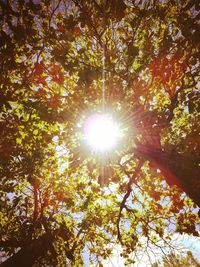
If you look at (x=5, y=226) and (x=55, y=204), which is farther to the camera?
(x=55, y=204)

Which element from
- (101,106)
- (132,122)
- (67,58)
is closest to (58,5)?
(67,58)

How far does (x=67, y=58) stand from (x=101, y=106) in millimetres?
2810

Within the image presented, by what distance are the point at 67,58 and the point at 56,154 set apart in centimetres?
598

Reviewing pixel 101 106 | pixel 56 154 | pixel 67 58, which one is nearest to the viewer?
pixel 67 58

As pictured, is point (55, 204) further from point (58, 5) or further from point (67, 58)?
point (58, 5)

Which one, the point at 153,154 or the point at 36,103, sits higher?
the point at 36,103

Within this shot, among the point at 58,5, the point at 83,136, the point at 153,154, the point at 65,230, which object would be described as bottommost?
the point at 153,154

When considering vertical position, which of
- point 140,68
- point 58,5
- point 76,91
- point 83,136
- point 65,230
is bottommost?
point 65,230

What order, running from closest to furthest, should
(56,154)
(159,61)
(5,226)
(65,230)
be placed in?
(159,61) → (65,230) → (56,154) → (5,226)

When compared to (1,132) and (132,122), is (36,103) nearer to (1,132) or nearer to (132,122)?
(1,132)

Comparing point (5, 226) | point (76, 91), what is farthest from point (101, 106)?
point (5, 226)

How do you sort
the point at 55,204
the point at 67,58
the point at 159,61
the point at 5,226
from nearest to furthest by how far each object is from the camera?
the point at 67,58, the point at 159,61, the point at 5,226, the point at 55,204

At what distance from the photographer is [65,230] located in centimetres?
1177

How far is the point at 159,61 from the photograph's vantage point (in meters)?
8.51
